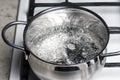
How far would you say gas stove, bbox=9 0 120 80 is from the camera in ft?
1.96

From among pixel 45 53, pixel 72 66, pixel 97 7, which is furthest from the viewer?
pixel 97 7

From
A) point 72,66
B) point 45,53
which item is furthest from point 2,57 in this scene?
point 72,66

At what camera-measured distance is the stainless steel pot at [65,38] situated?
53 cm

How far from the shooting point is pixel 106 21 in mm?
681

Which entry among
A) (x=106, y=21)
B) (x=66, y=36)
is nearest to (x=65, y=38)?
(x=66, y=36)

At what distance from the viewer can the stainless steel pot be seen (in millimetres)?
531

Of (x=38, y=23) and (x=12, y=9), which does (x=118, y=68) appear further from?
(x=12, y=9)

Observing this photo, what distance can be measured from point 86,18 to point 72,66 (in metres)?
0.15

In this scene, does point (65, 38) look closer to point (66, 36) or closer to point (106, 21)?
point (66, 36)

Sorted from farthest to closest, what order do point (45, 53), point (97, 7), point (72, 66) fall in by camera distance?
point (97, 7) → point (45, 53) → point (72, 66)

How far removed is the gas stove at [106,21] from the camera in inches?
23.6

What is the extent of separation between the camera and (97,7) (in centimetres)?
71

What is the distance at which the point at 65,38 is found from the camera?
0.64m

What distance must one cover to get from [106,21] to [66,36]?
101mm
